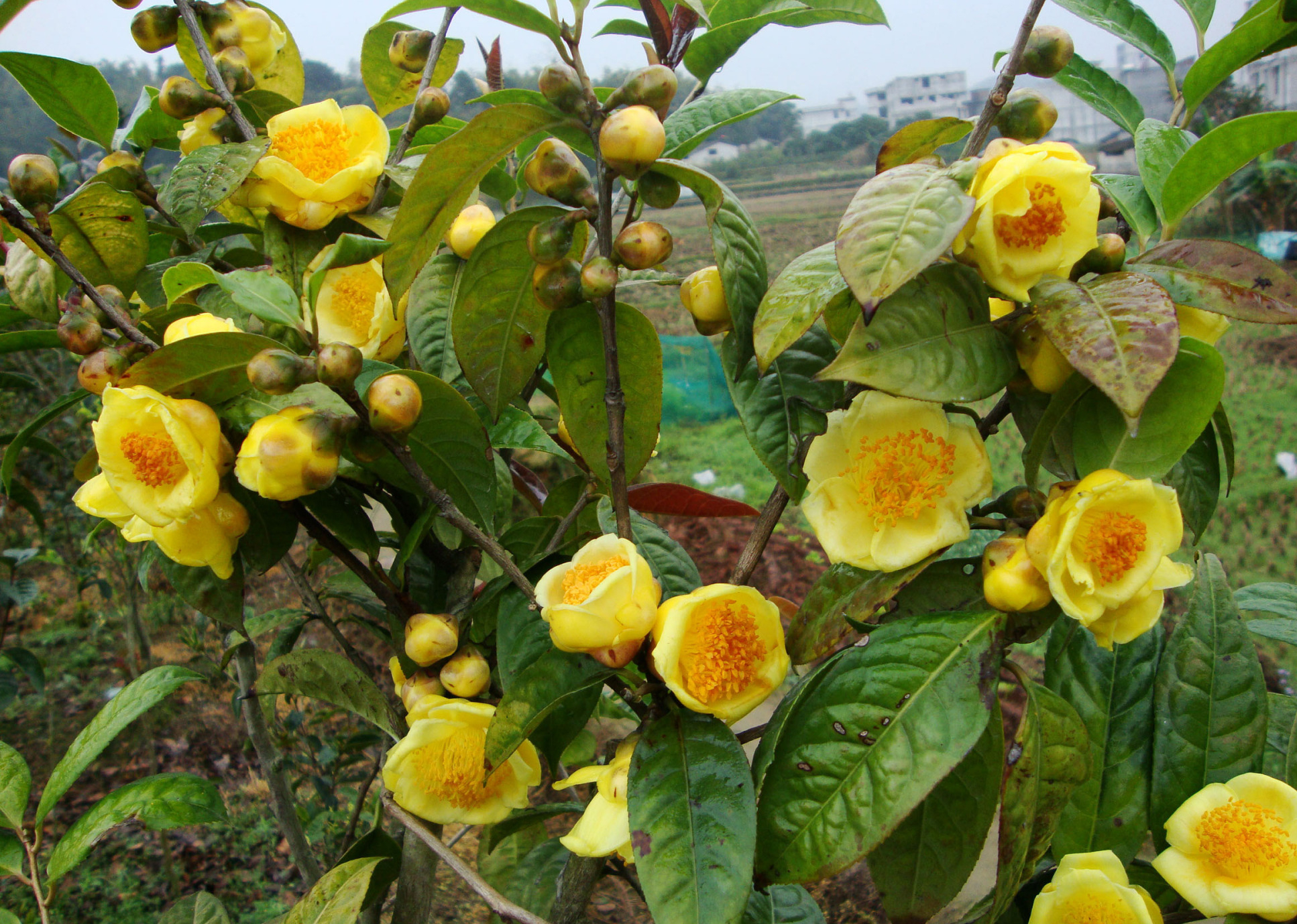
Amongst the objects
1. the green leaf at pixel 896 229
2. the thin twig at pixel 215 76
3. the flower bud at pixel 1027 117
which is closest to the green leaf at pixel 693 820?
the green leaf at pixel 896 229

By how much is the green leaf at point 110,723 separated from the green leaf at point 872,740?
49cm

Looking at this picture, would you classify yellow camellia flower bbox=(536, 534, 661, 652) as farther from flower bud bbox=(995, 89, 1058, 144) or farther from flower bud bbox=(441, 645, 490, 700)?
flower bud bbox=(995, 89, 1058, 144)

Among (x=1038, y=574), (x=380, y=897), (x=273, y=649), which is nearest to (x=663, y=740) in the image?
(x=1038, y=574)

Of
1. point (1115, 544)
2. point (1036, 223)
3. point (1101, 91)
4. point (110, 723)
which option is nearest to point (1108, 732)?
point (1115, 544)

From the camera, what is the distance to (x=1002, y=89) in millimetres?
390

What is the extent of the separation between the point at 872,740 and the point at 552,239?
0.89ft

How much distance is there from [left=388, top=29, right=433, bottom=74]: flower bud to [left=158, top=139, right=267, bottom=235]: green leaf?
0.50 ft

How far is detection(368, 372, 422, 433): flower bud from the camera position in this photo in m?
0.38

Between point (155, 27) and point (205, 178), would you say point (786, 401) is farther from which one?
point (155, 27)

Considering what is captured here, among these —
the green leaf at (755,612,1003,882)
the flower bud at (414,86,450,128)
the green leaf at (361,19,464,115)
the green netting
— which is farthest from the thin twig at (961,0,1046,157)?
the green netting

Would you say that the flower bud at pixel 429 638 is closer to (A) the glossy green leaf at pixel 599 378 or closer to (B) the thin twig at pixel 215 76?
(A) the glossy green leaf at pixel 599 378

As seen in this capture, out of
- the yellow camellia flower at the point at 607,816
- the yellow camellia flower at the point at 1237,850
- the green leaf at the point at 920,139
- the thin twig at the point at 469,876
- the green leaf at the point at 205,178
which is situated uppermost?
the green leaf at the point at 205,178

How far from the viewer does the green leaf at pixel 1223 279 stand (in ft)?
1.12

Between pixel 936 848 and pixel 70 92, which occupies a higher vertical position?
pixel 70 92
